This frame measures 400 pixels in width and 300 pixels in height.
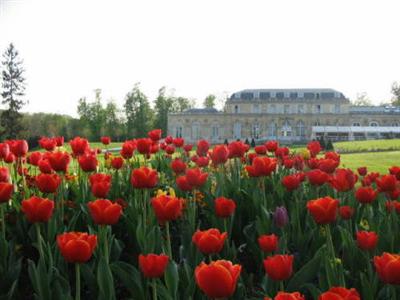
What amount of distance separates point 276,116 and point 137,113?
18.3 meters

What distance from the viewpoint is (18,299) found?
255 centimetres

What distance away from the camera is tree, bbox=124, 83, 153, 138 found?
62.0m

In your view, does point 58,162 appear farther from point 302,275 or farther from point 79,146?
point 302,275

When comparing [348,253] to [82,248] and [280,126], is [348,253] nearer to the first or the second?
[82,248]

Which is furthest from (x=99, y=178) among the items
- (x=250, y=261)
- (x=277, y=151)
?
(x=277, y=151)

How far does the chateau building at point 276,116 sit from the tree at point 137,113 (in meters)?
3.17

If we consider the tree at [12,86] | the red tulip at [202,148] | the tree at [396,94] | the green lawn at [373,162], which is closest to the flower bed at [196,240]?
the red tulip at [202,148]

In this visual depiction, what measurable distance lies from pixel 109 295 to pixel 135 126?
60.6m

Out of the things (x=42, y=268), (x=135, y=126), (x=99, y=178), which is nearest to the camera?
(x=42, y=268)

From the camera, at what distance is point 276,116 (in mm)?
62656

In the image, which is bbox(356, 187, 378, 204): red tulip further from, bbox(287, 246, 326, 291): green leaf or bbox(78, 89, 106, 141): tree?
bbox(78, 89, 106, 141): tree

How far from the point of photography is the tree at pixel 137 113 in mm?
61969

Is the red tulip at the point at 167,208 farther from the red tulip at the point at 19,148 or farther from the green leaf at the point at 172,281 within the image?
the red tulip at the point at 19,148

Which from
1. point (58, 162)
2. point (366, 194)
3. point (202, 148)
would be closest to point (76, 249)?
point (58, 162)
